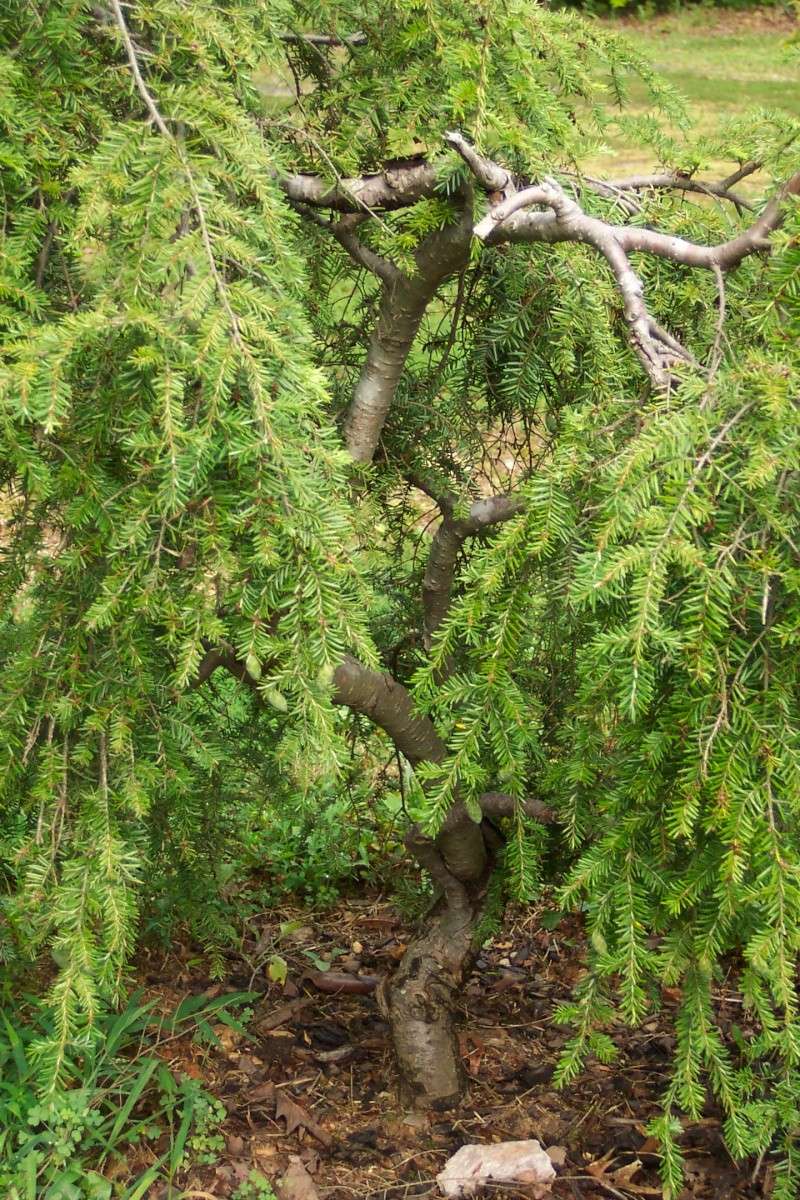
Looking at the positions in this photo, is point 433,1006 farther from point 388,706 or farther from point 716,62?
point 716,62

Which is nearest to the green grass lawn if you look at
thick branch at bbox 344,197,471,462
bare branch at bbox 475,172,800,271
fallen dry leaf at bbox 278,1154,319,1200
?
thick branch at bbox 344,197,471,462

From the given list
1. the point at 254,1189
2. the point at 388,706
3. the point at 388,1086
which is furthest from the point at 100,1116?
the point at 388,706

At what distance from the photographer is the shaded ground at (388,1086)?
272 cm

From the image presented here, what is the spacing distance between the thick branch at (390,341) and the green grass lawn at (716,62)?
7974 mm

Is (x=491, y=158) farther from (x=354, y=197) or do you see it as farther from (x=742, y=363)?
(x=742, y=363)

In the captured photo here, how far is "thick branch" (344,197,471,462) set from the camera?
8.07ft

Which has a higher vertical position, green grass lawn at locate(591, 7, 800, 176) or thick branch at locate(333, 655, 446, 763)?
green grass lawn at locate(591, 7, 800, 176)

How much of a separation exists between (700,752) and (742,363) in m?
0.52

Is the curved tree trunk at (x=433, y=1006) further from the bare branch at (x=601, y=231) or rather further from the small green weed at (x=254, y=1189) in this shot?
the bare branch at (x=601, y=231)

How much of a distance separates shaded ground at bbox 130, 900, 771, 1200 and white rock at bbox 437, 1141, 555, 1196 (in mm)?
56

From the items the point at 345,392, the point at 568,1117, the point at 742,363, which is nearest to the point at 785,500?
the point at 742,363

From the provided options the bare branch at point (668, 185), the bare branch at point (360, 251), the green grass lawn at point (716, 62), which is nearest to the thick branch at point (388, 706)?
the bare branch at point (360, 251)

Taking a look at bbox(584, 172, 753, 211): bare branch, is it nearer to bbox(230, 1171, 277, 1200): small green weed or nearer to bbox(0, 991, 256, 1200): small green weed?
bbox(0, 991, 256, 1200): small green weed

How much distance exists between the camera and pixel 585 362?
248cm
